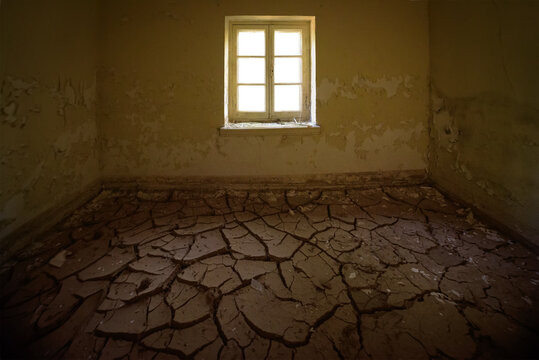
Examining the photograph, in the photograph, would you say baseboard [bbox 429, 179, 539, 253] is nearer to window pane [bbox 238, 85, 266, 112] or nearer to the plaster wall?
the plaster wall

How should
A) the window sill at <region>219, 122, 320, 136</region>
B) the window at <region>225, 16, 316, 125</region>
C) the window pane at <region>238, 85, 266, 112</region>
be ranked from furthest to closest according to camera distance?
the window pane at <region>238, 85, 266, 112</region>
the window at <region>225, 16, 316, 125</region>
the window sill at <region>219, 122, 320, 136</region>

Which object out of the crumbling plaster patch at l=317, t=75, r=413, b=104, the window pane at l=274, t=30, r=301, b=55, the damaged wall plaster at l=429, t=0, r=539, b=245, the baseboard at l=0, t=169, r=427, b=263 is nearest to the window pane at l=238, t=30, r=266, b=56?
the window pane at l=274, t=30, r=301, b=55

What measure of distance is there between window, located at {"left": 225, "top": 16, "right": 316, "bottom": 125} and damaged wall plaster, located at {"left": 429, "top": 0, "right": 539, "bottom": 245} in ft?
4.04

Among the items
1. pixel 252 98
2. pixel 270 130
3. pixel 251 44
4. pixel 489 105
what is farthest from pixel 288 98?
pixel 489 105

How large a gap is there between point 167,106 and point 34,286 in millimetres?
1748

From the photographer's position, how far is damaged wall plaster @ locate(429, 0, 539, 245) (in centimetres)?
163

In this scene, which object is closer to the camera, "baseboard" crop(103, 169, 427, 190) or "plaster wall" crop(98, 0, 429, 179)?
"plaster wall" crop(98, 0, 429, 179)

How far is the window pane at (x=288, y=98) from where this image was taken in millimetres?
2746

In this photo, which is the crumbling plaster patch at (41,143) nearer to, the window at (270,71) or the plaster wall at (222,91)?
the plaster wall at (222,91)

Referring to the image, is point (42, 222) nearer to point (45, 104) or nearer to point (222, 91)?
point (45, 104)

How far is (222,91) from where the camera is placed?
2492 millimetres

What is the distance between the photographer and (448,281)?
1.34 m

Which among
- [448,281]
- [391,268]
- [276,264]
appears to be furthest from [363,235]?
[276,264]

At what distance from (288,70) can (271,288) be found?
226 cm
